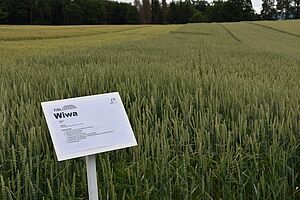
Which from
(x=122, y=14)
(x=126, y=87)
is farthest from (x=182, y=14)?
(x=126, y=87)

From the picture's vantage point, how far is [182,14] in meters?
75.1

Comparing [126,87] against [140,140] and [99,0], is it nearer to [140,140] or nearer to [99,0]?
[140,140]

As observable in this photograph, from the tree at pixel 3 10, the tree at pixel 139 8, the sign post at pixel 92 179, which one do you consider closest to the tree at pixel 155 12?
the tree at pixel 139 8

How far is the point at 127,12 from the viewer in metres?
70.1

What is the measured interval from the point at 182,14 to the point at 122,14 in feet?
36.5

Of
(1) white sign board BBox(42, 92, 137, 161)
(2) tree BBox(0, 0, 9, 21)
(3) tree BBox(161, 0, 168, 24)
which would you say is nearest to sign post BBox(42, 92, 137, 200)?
(1) white sign board BBox(42, 92, 137, 161)

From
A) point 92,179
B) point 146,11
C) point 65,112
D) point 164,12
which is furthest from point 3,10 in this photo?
point 92,179

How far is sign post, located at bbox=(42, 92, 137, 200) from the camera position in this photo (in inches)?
71.5

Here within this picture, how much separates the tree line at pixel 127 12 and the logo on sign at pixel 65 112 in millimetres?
49253

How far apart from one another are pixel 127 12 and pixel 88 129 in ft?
229

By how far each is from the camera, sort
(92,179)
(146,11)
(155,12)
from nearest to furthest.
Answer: (92,179) → (155,12) → (146,11)

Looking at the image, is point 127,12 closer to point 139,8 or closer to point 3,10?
point 139,8

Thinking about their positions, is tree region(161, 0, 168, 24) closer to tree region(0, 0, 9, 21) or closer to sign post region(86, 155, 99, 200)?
tree region(0, 0, 9, 21)

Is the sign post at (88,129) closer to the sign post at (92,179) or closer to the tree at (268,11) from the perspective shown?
the sign post at (92,179)
